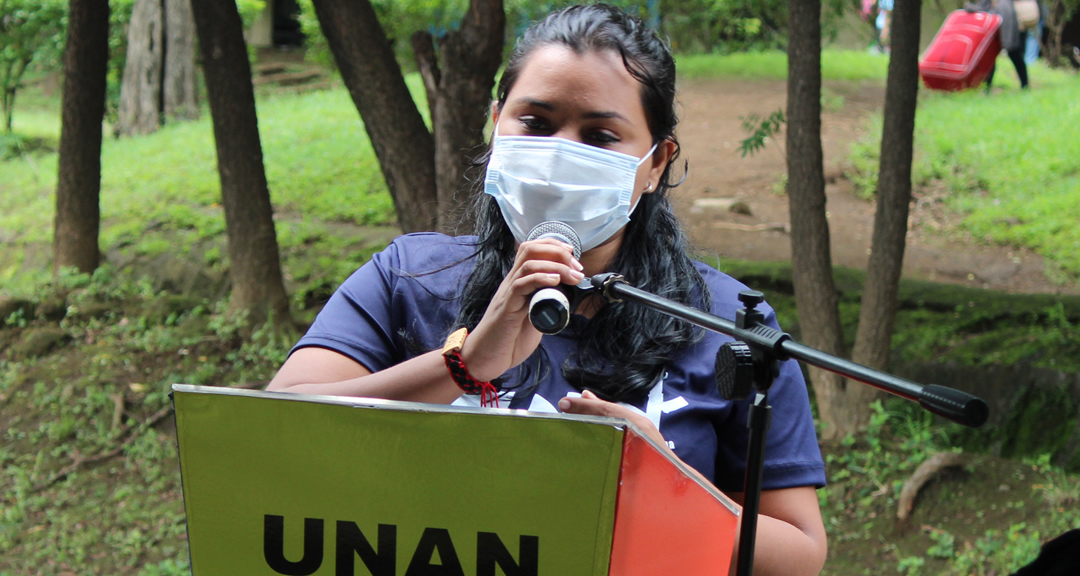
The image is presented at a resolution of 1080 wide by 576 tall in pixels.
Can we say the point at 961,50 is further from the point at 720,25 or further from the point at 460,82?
the point at 460,82

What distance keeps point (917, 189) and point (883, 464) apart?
418cm

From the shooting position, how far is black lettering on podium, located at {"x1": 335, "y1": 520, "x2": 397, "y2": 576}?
1130 mm

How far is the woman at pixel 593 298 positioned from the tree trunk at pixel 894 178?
2843 mm

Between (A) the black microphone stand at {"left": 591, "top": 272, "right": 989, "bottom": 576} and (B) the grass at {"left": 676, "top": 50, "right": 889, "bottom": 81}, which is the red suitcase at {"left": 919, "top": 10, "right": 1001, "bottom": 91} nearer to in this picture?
(B) the grass at {"left": 676, "top": 50, "right": 889, "bottom": 81}

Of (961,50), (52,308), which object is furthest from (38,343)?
(961,50)

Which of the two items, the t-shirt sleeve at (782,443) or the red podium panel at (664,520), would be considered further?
the t-shirt sleeve at (782,443)

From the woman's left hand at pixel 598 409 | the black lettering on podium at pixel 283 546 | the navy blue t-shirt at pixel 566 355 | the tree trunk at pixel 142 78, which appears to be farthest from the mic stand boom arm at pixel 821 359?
the tree trunk at pixel 142 78

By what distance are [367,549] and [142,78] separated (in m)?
13.5

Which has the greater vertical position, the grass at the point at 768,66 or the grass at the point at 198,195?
the grass at the point at 768,66

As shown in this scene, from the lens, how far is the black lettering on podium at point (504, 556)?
43.7 inches

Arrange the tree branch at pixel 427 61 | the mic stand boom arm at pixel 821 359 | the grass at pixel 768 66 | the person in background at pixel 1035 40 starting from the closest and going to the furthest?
1. the mic stand boom arm at pixel 821 359
2. the tree branch at pixel 427 61
3. the grass at pixel 768 66
4. the person in background at pixel 1035 40

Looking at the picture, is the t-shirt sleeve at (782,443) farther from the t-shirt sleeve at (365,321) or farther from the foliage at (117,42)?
the foliage at (117,42)

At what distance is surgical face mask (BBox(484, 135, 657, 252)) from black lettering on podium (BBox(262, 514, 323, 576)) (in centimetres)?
78

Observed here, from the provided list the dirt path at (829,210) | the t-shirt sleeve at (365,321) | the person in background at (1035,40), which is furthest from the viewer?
the person in background at (1035,40)
